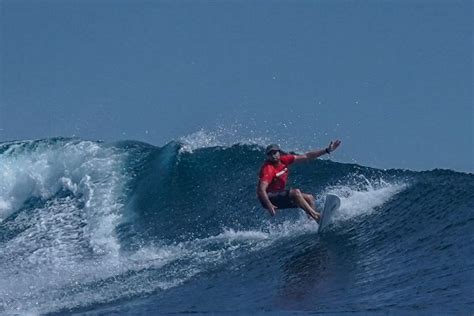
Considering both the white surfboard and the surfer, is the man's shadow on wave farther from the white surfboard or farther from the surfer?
the surfer

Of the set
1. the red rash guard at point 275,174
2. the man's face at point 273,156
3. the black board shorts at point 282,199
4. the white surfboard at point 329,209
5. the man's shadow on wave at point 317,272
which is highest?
the man's face at point 273,156

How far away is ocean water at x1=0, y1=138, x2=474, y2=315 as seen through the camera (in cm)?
902

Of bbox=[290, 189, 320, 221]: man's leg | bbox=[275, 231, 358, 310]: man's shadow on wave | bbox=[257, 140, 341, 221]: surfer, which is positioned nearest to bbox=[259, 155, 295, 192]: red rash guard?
bbox=[257, 140, 341, 221]: surfer

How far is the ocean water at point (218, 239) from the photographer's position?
9.02 meters

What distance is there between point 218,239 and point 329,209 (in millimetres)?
1852

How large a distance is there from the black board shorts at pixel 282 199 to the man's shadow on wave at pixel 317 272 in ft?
1.80

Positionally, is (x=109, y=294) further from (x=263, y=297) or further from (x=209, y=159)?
(x=209, y=159)

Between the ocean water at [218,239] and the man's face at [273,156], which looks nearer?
the ocean water at [218,239]

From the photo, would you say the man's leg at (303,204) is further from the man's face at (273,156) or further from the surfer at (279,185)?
the man's face at (273,156)

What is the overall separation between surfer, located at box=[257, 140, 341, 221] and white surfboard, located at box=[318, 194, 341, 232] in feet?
0.28

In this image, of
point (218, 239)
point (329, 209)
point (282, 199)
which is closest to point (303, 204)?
point (282, 199)

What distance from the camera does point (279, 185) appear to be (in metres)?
12.3

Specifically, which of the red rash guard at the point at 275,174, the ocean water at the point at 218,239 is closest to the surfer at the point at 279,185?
the red rash guard at the point at 275,174

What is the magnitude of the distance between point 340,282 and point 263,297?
2.61ft
